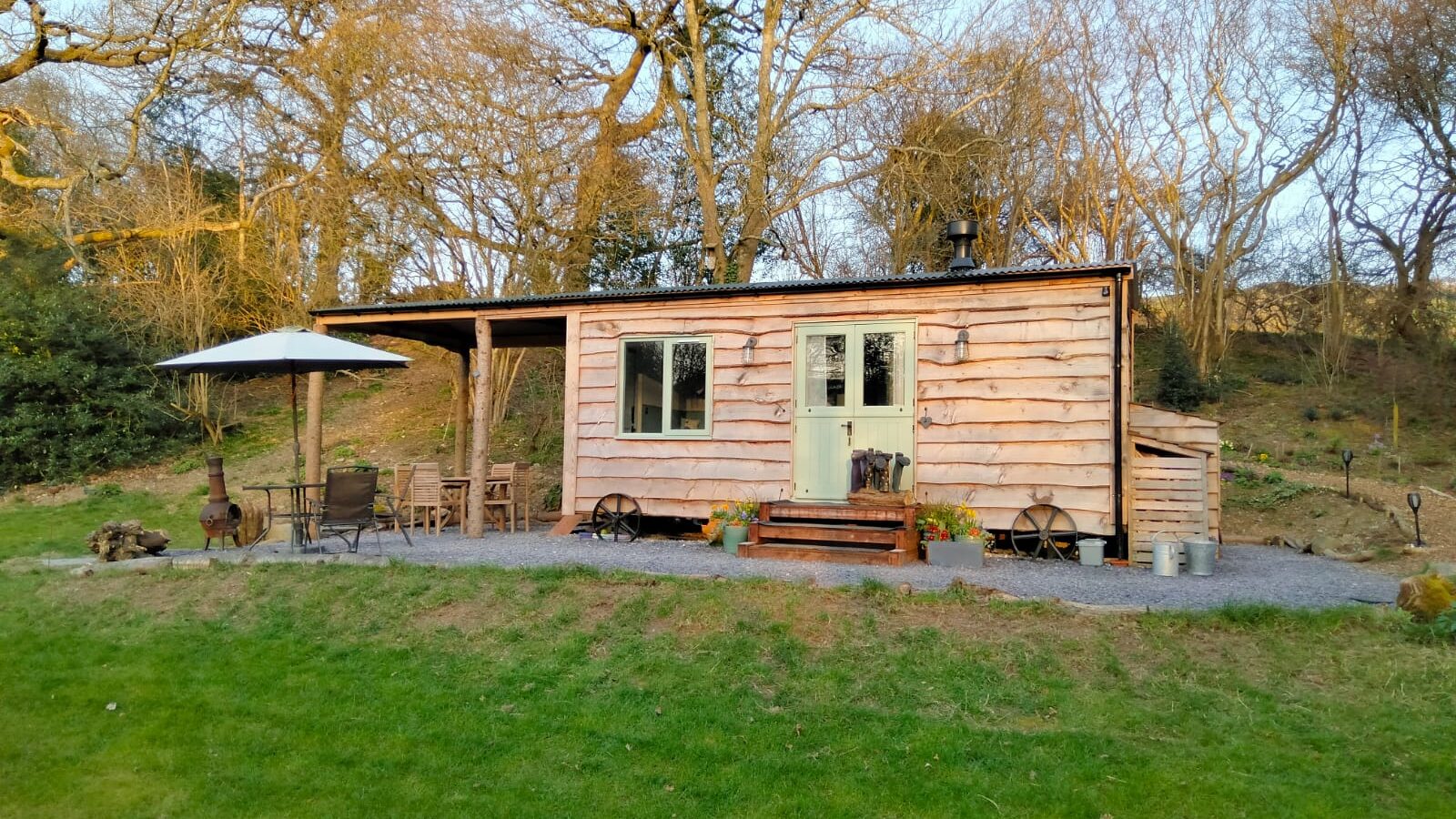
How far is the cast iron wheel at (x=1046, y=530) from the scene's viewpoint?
8.39m

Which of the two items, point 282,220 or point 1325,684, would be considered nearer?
point 1325,684

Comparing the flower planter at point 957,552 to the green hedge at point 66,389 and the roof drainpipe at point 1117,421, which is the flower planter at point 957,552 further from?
the green hedge at point 66,389

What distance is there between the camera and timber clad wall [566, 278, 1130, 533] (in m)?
8.38

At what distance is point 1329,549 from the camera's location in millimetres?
9000

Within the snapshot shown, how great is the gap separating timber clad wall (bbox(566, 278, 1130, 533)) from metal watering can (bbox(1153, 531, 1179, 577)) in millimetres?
598

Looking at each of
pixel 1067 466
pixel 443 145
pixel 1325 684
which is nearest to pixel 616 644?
pixel 1325 684

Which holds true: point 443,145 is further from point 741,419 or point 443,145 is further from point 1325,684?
point 1325,684

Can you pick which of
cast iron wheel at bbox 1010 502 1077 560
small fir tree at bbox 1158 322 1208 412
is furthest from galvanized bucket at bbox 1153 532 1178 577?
small fir tree at bbox 1158 322 1208 412

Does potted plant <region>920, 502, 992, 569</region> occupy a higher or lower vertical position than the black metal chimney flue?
lower

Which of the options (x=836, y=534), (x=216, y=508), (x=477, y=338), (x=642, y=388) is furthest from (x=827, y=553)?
(x=216, y=508)

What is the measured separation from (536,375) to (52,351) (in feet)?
27.1

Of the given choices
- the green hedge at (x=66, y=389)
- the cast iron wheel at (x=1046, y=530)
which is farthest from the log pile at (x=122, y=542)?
the green hedge at (x=66, y=389)

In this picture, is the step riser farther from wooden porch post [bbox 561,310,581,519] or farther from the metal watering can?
wooden porch post [bbox 561,310,581,519]

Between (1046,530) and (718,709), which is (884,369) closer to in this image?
(1046,530)
